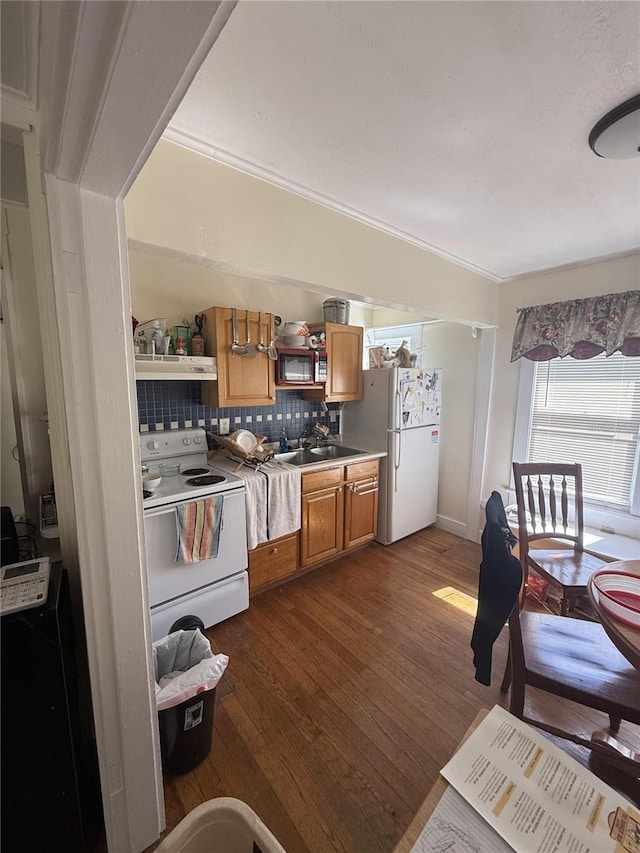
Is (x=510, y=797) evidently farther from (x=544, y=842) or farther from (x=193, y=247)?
(x=193, y=247)

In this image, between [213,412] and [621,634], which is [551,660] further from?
[213,412]

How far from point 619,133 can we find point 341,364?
2039 mm

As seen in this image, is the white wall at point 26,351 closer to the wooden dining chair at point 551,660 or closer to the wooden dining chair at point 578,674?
the wooden dining chair at point 551,660

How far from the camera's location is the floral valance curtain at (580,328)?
232 centimetres

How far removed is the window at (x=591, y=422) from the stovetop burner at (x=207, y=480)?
2535 mm

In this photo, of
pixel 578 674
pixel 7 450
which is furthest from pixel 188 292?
pixel 578 674

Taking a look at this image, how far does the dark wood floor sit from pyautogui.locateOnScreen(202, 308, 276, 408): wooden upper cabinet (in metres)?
1.44

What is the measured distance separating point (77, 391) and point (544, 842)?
1331 mm

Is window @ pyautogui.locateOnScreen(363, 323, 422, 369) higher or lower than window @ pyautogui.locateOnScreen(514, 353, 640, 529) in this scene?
higher

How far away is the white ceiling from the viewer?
2.89 feet

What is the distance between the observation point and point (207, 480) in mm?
2164

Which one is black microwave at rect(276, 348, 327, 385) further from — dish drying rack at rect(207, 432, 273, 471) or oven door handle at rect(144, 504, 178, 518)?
oven door handle at rect(144, 504, 178, 518)

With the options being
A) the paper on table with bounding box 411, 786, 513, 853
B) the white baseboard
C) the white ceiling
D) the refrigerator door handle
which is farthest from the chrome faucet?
the paper on table with bounding box 411, 786, 513, 853

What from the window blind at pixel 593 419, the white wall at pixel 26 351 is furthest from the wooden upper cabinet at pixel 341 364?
the white wall at pixel 26 351
